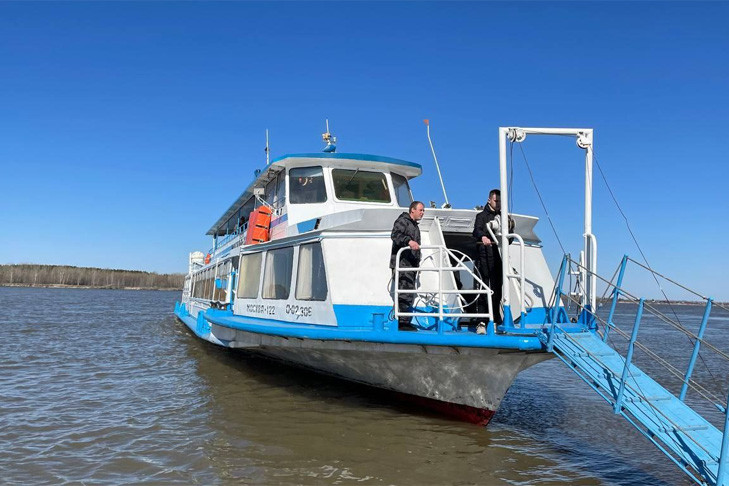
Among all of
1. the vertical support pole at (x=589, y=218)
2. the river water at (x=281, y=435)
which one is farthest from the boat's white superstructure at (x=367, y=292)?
the river water at (x=281, y=435)

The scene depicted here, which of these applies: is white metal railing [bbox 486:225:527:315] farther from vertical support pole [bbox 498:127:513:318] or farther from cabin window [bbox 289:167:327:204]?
cabin window [bbox 289:167:327:204]

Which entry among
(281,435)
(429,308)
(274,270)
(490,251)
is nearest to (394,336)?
(429,308)

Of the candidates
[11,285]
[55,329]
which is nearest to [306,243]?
[55,329]

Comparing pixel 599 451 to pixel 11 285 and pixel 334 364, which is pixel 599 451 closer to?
pixel 334 364

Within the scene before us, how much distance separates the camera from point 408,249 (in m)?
7.14

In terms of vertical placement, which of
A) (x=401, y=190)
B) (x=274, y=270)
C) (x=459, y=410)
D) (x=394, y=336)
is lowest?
(x=459, y=410)

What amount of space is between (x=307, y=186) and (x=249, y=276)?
2.18m

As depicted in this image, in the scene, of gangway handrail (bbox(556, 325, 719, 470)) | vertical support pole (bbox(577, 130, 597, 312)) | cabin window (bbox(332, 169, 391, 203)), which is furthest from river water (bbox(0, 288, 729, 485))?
cabin window (bbox(332, 169, 391, 203))

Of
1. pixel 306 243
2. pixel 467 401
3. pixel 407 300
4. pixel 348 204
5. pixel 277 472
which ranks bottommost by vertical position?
pixel 277 472

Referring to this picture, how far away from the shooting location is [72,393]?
359 inches

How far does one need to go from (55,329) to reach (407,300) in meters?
17.4

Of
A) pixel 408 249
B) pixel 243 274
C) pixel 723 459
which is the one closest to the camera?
pixel 723 459

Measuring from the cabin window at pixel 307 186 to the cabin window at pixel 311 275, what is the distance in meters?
1.48

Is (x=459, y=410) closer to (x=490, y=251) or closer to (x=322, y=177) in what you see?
(x=490, y=251)
